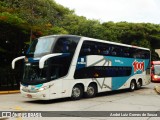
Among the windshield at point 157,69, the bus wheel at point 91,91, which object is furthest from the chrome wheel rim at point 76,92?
the windshield at point 157,69

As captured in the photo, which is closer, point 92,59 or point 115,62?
point 92,59

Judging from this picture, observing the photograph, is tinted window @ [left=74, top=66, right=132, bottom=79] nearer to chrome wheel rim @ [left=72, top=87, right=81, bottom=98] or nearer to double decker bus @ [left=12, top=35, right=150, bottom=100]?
double decker bus @ [left=12, top=35, right=150, bottom=100]

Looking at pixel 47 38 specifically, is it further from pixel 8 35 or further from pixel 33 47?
pixel 8 35

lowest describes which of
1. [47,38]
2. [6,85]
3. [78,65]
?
[6,85]

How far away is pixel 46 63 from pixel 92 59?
381 centimetres

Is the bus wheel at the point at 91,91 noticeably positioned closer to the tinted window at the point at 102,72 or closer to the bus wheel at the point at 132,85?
the tinted window at the point at 102,72

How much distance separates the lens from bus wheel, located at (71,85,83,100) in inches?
672

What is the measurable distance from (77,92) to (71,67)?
1.64m

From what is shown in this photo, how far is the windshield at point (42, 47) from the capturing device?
1575cm

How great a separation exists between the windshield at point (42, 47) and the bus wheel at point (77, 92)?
9.41ft

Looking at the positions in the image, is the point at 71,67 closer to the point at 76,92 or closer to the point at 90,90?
the point at 76,92

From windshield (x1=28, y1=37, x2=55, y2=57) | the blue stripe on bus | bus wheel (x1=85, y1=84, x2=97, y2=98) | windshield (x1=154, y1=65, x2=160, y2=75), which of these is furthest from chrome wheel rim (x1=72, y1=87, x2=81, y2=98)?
windshield (x1=154, y1=65, x2=160, y2=75)

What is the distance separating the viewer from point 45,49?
1584 cm

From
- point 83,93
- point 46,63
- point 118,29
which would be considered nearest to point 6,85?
point 83,93
